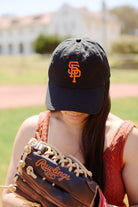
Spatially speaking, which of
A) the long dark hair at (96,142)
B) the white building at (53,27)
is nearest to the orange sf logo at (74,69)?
the long dark hair at (96,142)

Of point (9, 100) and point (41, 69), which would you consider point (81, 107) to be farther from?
point (41, 69)

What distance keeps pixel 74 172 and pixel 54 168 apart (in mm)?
87

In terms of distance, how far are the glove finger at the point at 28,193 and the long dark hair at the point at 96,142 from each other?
0.30m

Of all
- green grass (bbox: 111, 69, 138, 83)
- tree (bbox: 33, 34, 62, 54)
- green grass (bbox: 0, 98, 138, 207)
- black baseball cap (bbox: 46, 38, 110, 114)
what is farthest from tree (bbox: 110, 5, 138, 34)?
black baseball cap (bbox: 46, 38, 110, 114)

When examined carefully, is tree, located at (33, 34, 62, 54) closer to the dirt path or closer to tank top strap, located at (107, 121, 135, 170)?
the dirt path

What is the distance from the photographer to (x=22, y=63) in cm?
2331

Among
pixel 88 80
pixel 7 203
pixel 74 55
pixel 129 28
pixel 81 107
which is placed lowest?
pixel 7 203

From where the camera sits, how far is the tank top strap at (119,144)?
4.90 feet

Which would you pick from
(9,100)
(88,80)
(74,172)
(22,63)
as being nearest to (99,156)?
(74,172)

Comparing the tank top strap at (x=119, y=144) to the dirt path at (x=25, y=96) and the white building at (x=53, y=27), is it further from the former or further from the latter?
the white building at (x=53, y=27)

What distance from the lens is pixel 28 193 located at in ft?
4.57

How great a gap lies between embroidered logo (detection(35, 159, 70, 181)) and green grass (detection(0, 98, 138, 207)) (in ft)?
8.27

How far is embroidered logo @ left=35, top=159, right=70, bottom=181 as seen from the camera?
129cm

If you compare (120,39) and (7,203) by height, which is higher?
(120,39)
